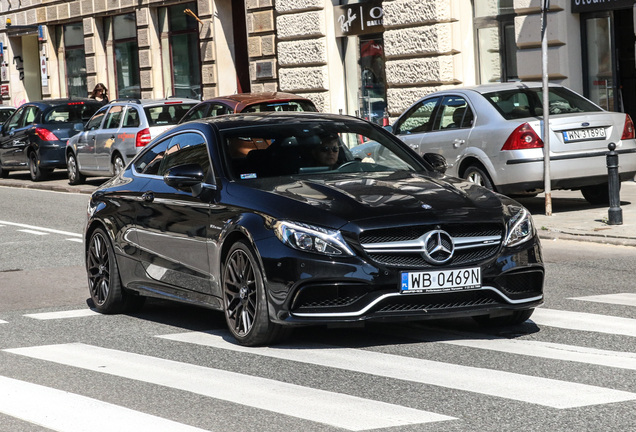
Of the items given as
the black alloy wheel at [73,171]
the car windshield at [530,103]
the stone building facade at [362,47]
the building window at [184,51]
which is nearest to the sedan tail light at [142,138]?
the black alloy wheel at [73,171]

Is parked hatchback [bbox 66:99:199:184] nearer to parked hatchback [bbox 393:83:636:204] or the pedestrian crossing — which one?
parked hatchback [bbox 393:83:636:204]

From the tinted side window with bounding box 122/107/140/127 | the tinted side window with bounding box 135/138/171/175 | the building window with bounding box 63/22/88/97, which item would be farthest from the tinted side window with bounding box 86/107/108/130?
the tinted side window with bounding box 135/138/171/175

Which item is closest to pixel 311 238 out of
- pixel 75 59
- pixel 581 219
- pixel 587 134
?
pixel 581 219

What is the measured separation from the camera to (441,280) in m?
6.47

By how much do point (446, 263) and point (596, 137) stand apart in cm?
760

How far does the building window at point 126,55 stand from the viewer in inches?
1262

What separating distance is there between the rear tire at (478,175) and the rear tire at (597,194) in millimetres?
1533

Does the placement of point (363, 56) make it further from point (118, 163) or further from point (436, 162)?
point (436, 162)

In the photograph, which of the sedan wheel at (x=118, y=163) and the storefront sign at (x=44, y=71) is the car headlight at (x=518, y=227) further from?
the storefront sign at (x=44, y=71)

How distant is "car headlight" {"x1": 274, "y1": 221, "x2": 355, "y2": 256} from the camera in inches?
252

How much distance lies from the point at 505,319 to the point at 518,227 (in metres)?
0.76

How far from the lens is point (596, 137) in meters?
13.5

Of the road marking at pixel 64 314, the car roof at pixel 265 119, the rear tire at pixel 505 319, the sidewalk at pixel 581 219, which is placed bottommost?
the sidewalk at pixel 581 219

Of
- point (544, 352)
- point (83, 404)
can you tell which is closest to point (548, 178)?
point (544, 352)
